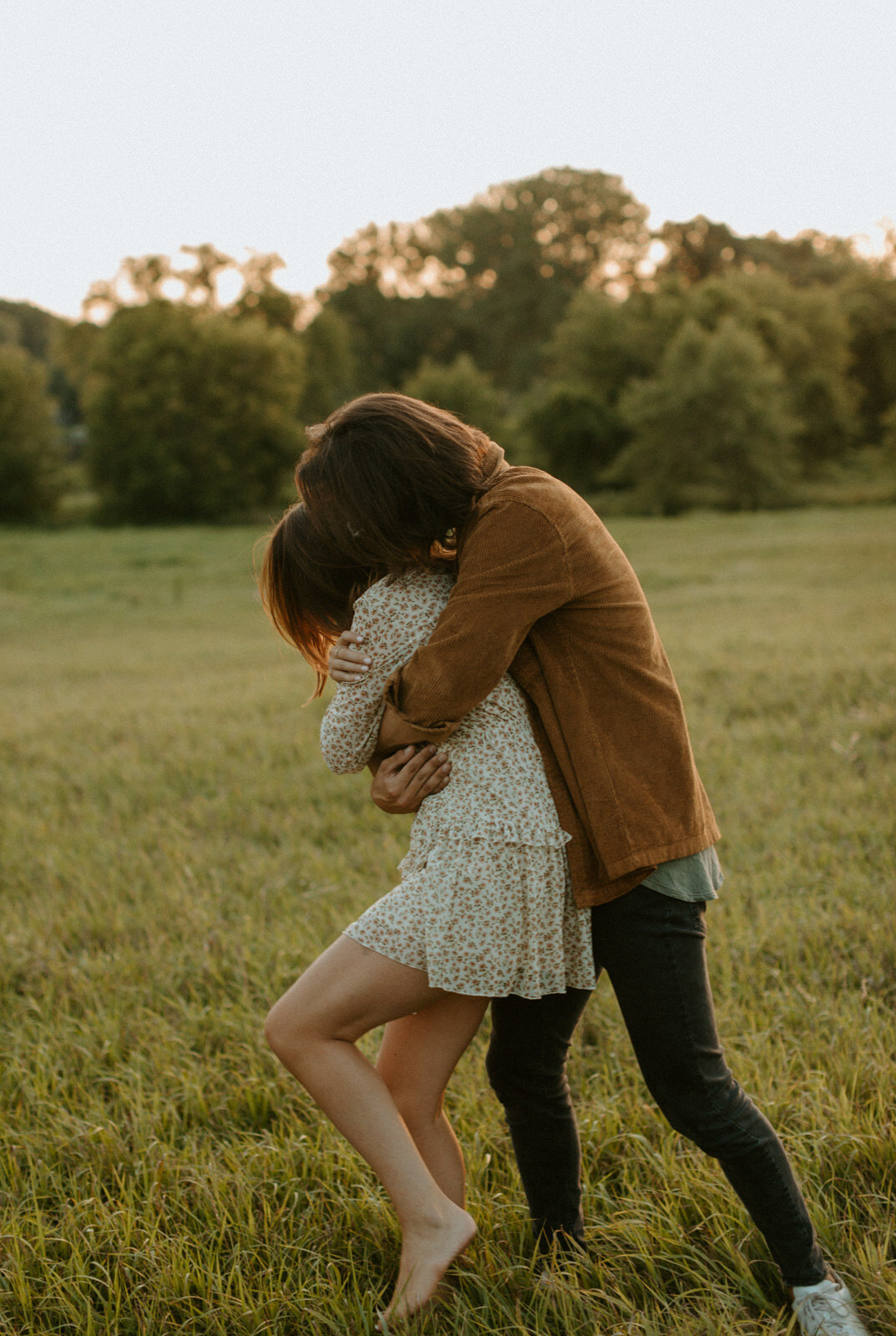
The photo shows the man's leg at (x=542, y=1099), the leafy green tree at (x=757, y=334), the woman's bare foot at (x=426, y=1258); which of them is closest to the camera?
the woman's bare foot at (x=426, y=1258)

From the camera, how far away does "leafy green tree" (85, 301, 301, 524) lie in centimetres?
4453

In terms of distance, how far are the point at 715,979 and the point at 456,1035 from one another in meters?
1.58

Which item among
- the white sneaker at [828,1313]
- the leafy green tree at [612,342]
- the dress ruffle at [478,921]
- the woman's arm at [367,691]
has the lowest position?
the white sneaker at [828,1313]

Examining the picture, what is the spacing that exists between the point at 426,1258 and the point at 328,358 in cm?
6186

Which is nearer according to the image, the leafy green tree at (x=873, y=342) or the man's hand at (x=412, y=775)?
the man's hand at (x=412, y=775)

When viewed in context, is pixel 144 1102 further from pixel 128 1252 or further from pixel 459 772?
pixel 459 772

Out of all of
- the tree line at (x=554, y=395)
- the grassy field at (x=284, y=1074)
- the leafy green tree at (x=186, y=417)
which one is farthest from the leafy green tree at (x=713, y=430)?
the grassy field at (x=284, y=1074)

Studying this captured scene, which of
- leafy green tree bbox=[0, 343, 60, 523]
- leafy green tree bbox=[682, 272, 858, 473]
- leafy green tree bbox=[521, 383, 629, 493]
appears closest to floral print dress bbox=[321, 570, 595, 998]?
leafy green tree bbox=[521, 383, 629, 493]

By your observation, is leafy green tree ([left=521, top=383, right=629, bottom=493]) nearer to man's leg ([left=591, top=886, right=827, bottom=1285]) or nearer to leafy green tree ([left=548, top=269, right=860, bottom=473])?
leafy green tree ([left=548, top=269, right=860, bottom=473])

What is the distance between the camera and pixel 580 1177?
2.21 m

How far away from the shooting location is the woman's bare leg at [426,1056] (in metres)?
1.91

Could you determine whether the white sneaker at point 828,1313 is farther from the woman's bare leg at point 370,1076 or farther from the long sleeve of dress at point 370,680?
the long sleeve of dress at point 370,680

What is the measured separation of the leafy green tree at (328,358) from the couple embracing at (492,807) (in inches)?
2268

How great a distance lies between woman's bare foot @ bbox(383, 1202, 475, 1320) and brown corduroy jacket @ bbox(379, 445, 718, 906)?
671mm
